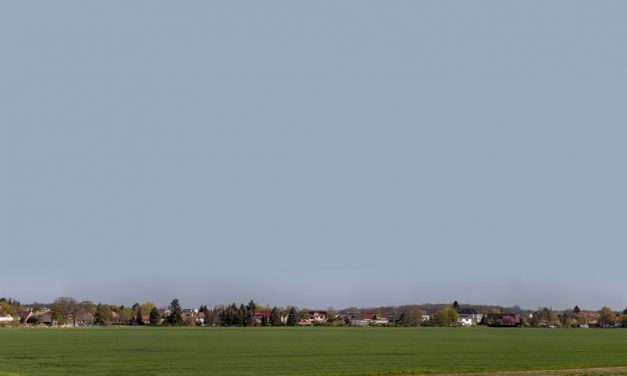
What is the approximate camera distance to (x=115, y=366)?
47094 mm

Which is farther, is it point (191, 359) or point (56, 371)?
point (191, 359)

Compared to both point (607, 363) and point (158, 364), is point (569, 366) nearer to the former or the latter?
point (607, 363)

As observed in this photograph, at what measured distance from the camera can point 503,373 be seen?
42.8 metres

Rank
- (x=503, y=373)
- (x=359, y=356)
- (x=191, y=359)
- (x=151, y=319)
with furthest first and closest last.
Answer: (x=151, y=319) → (x=359, y=356) → (x=191, y=359) → (x=503, y=373)

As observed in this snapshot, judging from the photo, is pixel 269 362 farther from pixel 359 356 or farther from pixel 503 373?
pixel 503 373

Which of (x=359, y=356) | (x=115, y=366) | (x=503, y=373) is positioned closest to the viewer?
(x=503, y=373)

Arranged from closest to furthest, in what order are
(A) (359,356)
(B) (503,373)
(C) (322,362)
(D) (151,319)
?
1. (B) (503,373)
2. (C) (322,362)
3. (A) (359,356)
4. (D) (151,319)

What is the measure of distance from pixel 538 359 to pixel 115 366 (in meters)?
34.9

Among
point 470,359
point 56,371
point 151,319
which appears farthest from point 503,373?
point 151,319

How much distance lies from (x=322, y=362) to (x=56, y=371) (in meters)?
19.3

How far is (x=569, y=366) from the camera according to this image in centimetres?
4912

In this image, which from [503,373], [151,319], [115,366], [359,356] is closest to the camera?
[503,373]

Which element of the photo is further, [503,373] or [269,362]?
[269,362]

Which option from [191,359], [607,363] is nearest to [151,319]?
[191,359]
